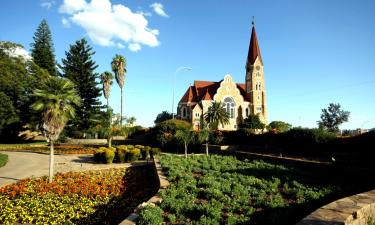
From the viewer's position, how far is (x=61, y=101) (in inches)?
578

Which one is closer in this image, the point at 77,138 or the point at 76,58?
the point at 76,58

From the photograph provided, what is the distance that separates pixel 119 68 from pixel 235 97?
90.5ft

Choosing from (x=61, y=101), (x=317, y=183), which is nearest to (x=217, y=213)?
(x=317, y=183)

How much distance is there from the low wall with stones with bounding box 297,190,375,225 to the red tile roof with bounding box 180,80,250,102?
51.8 meters

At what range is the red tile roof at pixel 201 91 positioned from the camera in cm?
6016

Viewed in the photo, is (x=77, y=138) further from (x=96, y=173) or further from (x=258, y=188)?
(x=258, y=188)

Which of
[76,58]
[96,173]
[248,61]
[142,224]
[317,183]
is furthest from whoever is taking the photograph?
Result: [248,61]

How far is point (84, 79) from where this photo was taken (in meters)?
42.8

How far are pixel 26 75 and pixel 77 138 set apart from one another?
14118 millimetres

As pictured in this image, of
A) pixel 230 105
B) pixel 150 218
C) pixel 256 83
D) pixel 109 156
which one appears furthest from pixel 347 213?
pixel 256 83

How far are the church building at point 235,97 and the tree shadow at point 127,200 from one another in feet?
135

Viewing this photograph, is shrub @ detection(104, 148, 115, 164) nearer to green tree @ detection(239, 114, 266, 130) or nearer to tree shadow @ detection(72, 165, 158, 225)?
tree shadow @ detection(72, 165, 158, 225)

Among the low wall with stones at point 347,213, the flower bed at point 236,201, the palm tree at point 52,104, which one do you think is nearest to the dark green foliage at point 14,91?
the palm tree at point 52,104

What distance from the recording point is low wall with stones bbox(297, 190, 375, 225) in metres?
5.12
